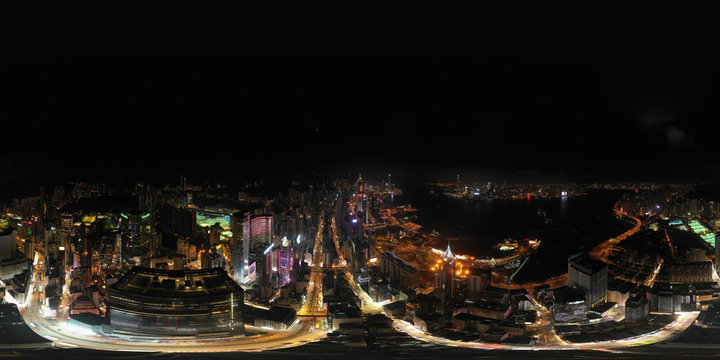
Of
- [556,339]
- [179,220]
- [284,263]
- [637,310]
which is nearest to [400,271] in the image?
[284,263]

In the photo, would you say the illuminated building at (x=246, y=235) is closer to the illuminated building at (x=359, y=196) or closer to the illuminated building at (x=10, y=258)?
the illuminated building at (x=10, y=258)

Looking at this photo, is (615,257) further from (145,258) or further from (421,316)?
(145,258)

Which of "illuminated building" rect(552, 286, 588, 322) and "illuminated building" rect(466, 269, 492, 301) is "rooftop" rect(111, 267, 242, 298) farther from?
"illuminated building" rect(552, 286, 588, 322)

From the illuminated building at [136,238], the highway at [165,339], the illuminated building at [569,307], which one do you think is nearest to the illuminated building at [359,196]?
the illuminated building at [136,238]

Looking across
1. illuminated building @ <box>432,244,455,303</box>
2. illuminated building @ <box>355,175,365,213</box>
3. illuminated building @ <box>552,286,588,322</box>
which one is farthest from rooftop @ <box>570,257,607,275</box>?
illuminated building @ <box>355,175,365,213</box>

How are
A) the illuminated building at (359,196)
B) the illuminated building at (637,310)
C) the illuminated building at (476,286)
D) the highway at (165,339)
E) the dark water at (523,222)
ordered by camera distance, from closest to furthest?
the highway at (165,339) < the illuminated building at (637,310) < the illuminated building at (476,286) < the dark water at (523,222) < the illuminated building at (359,196)

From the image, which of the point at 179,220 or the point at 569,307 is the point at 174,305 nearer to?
the point at 569,307

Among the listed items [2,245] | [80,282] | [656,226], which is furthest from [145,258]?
[656,226]
